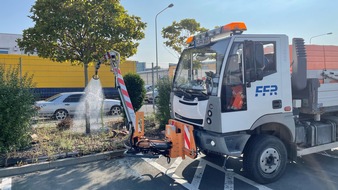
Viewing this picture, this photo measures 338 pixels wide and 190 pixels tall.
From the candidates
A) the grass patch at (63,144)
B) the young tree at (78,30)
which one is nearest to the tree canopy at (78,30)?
the young tree at (78,30)

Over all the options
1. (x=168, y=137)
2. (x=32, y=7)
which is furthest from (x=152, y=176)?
(x=32, y=7)

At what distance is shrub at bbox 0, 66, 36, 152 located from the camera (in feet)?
19.9

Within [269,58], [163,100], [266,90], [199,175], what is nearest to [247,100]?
[266,90]

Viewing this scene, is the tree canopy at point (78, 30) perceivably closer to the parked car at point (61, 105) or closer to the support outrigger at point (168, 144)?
the support outrigger at point (168, 144)

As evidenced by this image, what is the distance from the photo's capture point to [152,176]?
→ 17.7 ft

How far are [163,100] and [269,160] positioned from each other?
494 centimetres

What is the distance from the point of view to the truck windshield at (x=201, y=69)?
4684 millimetres

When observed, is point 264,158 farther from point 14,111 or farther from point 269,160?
point 14,111

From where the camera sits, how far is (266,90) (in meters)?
4.82

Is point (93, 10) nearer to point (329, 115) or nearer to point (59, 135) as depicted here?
point (59, 135)

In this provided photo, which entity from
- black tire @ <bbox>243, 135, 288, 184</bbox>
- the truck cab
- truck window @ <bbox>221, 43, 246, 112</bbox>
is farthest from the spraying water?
black tire @ <bbox>243, 135, 288, 184</bbox>

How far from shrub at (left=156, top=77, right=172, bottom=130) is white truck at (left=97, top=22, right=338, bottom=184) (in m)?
3.35

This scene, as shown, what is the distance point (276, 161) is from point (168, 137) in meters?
2.08

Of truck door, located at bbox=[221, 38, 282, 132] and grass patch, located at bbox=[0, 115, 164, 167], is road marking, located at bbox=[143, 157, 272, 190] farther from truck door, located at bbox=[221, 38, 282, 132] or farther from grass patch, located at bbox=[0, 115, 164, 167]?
grass patch, located at bbox=[0, 115, 164, 167]
